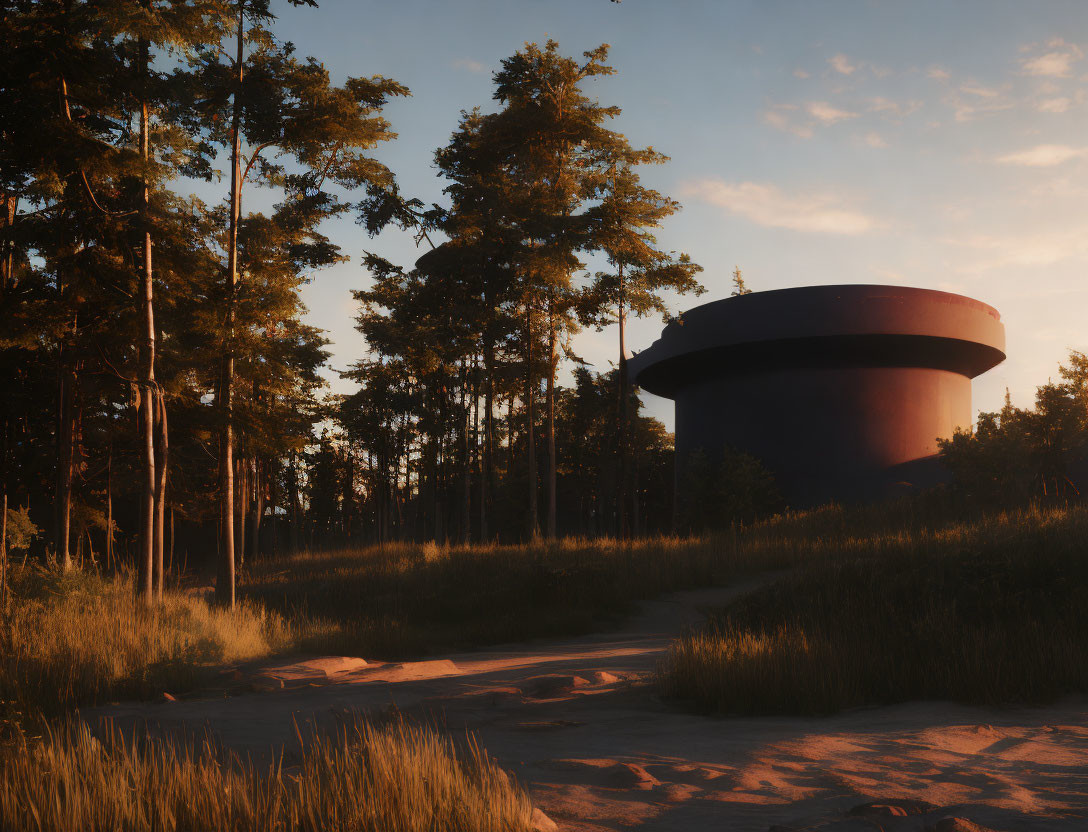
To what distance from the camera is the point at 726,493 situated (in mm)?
30172

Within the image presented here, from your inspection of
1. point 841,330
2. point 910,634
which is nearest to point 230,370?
point 910,634

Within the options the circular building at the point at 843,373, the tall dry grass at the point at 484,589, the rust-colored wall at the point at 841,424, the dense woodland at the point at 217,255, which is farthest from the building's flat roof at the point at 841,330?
the tall dry grass at the point at 484,589

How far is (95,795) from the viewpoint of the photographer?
3777mm

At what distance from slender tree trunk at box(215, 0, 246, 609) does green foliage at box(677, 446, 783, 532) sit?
18.5 metres

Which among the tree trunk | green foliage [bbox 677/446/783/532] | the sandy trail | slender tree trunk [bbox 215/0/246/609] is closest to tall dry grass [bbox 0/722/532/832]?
the sandy trail

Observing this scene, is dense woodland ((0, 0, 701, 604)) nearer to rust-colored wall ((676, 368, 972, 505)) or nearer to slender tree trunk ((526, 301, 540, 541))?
slender tree trunk ((526, 301, 540, 541))

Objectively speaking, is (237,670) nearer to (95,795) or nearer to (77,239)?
(95,795)

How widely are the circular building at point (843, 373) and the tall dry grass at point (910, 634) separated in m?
18.8

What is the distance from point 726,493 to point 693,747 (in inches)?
998

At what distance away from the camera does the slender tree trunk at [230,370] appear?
15.5 meters

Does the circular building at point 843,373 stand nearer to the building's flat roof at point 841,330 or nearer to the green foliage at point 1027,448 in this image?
the building's flat roof at point 841,330

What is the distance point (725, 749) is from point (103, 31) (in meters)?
16.1

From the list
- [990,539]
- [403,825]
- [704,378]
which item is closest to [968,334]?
[704,378]

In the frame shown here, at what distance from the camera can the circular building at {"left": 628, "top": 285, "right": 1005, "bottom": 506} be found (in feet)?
102
